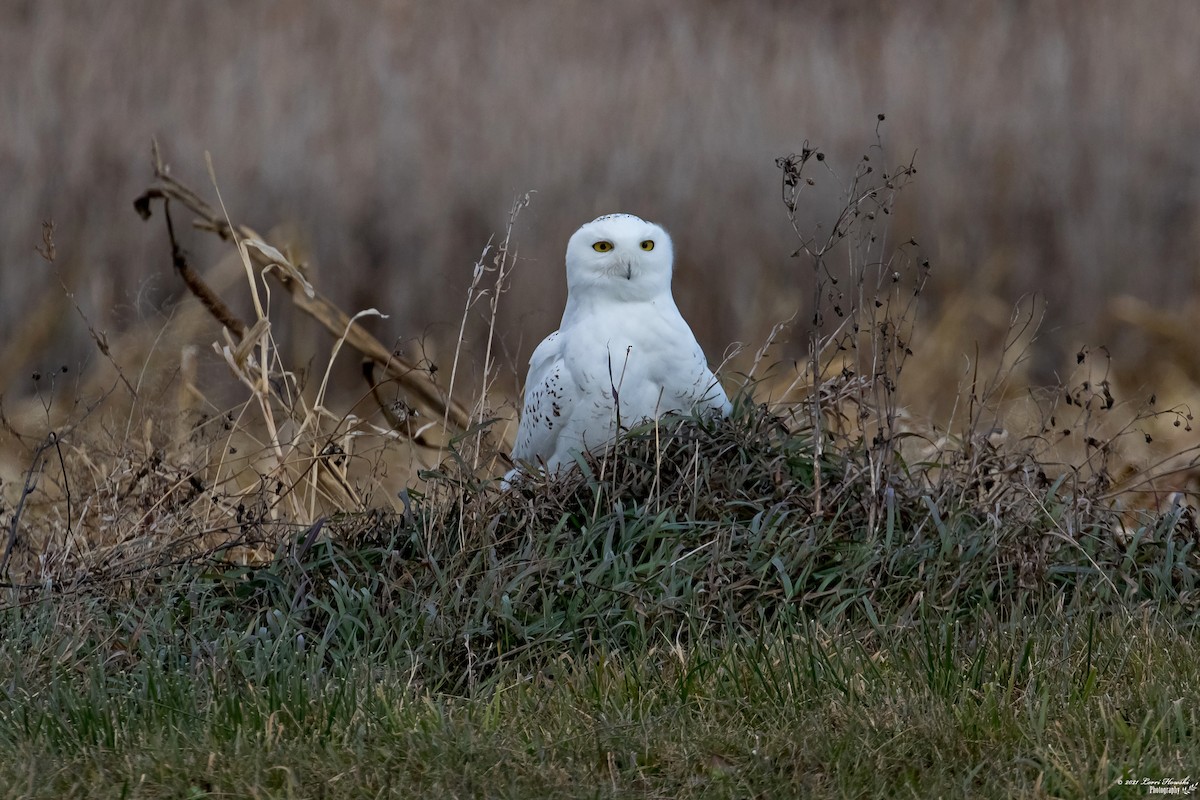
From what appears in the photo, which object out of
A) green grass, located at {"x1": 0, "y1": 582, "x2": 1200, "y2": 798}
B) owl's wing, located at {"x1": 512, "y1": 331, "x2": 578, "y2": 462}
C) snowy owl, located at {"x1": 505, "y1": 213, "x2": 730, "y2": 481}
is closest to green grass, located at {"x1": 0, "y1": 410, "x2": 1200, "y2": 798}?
green grass, located at {"x1": 0, "y1": 582, "x2": 1200, "y2": 798}

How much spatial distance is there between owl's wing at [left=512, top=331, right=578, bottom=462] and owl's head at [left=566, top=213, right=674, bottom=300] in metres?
0.22

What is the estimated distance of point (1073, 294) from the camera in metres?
7.65

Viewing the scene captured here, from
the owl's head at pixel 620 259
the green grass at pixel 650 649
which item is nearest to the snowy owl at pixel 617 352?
the owl's head at pixel 620 259

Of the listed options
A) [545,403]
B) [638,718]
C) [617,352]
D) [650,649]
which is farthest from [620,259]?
[638,718]

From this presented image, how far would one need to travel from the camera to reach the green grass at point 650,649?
9.43 ft

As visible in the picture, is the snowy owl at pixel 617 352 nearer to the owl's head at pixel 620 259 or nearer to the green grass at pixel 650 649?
the owl's head at pixel 620 259

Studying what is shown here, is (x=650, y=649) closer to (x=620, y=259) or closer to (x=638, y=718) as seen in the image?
(x=638, y=718)

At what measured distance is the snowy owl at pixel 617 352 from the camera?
4.21 m

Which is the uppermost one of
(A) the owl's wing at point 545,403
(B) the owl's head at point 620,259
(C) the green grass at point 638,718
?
(B) the owl's head at point 620,259

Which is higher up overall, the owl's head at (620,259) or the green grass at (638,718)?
the owl's head at (620,259)

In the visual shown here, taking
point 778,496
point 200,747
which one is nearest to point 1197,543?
point 778,496

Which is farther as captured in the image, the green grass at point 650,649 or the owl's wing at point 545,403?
the owl's wing at point 545,403

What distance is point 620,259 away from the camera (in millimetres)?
4238

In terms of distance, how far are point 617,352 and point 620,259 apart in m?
0.26
